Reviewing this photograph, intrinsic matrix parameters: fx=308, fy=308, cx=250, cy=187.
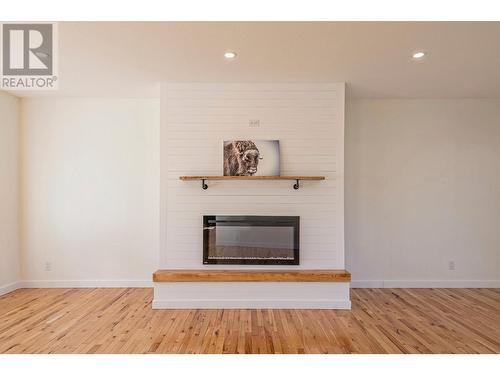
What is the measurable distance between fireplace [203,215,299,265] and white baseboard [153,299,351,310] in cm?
44

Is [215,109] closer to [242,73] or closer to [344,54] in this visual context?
[242,73]

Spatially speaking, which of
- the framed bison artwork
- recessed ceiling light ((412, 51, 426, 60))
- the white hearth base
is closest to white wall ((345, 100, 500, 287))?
the white hearth base

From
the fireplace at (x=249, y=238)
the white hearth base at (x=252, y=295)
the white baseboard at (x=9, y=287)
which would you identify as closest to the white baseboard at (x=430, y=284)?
the white hearth base at (x=252, y=295)


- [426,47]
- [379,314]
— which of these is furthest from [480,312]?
[426,47]

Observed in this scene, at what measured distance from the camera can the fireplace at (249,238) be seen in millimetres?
3645

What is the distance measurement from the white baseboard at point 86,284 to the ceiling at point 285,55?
2556 millimetres

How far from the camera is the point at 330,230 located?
367 cm

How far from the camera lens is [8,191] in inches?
161

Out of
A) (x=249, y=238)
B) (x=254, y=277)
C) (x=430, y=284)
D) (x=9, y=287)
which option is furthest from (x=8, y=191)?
(x=430, y=284)

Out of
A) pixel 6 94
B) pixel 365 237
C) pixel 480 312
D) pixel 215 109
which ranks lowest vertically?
pixel 480 312

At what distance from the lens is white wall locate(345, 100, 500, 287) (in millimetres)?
4285

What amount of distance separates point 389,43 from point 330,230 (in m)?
2.04

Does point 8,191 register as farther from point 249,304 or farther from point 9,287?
point 249,304

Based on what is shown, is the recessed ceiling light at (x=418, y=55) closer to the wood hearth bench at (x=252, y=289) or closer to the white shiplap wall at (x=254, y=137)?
the white shiplap wall at (x=254, y=137)
